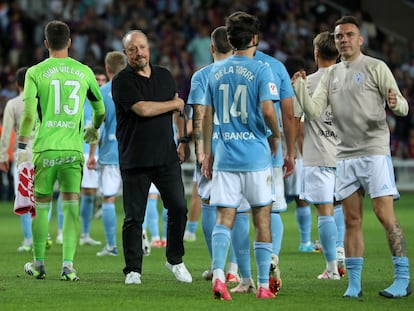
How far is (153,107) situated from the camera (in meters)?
11.3

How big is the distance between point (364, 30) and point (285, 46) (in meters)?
3.02

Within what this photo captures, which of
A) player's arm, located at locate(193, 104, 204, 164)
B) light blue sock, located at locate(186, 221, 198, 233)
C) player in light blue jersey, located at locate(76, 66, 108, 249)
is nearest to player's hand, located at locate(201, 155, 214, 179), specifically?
player's arm, located at locate(193, 104, 204, 164)

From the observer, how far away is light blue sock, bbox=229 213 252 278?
34.1 ft

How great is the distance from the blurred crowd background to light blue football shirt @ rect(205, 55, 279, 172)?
19512mm

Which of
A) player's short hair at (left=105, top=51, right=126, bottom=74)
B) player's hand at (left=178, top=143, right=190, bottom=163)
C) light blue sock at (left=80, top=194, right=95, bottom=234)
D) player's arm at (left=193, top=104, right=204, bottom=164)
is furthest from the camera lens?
light blue sock at (left=80, top=194, right=95, bottom=234)

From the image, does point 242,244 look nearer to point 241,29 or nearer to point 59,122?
point 241,29

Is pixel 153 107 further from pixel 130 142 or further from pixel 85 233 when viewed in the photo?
pixel 85 233

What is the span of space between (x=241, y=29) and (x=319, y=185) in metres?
2.95

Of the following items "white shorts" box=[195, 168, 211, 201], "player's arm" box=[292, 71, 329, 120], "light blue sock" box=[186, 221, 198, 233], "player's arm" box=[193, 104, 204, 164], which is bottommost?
"light blue sock" box=[186, 221, 198, 233]

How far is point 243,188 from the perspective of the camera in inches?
392

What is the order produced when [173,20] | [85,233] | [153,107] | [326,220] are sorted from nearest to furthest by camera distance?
[153,107]
[326,220]
[85,233]
[173,20]

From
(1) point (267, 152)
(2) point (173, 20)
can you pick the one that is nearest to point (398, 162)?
(2) point (173, 20)

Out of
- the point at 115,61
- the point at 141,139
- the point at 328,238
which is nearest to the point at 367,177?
the point at 328,238

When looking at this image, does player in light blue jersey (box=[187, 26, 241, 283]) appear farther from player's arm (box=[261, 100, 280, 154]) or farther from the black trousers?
player's arm (box=[261, 100, 280, 154])
